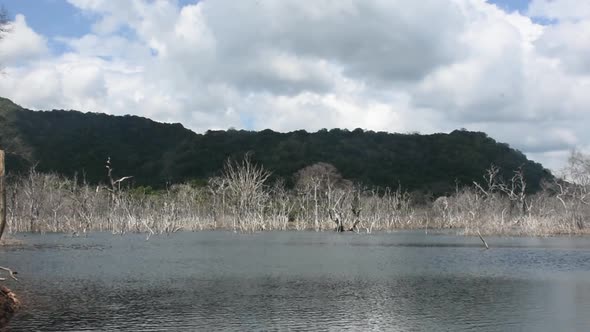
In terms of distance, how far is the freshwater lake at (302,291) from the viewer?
17031 millimetres

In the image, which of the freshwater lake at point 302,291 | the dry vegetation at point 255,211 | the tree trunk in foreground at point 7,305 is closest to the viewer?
the freshwater lake at point 302,291

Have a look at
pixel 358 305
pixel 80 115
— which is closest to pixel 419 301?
pixel 358 305

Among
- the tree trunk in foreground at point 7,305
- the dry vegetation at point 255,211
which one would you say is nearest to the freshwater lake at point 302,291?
the tree trunk in foreground at point 7,305

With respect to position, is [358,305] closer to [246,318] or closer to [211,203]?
[246,318]

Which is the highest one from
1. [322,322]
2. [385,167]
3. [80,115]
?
[80,115]

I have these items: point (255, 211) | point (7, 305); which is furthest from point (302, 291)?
point (255, 211)

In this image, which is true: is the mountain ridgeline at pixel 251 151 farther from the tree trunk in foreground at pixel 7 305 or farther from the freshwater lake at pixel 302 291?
the tree trunk in foreground at pixel 7 305

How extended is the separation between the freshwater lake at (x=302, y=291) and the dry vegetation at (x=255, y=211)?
948 inches

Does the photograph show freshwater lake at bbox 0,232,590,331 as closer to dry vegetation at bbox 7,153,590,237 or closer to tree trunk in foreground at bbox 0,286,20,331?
tree trunk in foreground at bbox 0,286,20,331

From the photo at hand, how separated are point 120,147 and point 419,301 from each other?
101m

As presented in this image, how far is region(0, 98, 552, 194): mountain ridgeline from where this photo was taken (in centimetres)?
10650

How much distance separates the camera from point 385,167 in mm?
115688

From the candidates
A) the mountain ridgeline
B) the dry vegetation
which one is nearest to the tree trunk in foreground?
the dry vegetation

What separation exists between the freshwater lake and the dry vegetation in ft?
79.0
